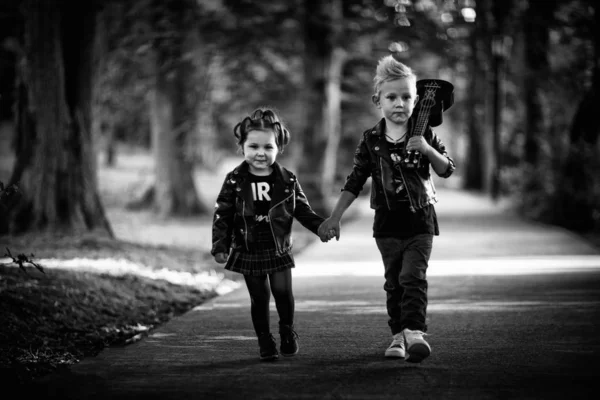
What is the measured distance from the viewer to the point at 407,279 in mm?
5719

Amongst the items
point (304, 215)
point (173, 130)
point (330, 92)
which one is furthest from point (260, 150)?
point (173, 130)

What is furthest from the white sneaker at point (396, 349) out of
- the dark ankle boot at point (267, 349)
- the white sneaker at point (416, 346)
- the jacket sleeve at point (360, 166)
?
the jacket sleeve at point (360, 166)

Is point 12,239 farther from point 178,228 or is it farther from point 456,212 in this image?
point 456,212

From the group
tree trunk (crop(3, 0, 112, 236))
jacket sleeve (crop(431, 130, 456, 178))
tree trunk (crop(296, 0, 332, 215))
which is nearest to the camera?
jacket sleeve (crop(431, 130, 456, 178))

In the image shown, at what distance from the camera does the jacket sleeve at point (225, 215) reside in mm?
5785

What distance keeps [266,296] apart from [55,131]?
725cm

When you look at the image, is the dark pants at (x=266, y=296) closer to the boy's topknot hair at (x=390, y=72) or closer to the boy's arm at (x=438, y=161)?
the boy's arm at (x=438, y=161)

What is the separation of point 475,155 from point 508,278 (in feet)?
102

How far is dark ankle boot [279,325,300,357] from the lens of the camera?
5906 mm

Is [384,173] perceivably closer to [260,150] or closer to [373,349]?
[260,150]

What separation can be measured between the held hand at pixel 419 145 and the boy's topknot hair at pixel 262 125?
870 mm

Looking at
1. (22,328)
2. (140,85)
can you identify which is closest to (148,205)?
(140,85)

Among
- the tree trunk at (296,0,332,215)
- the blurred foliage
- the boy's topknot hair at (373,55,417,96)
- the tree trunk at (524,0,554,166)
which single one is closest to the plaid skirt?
the boy's topknot hair at (373,55,417,96)

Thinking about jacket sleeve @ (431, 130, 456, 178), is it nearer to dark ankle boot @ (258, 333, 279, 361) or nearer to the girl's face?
the girl's face
